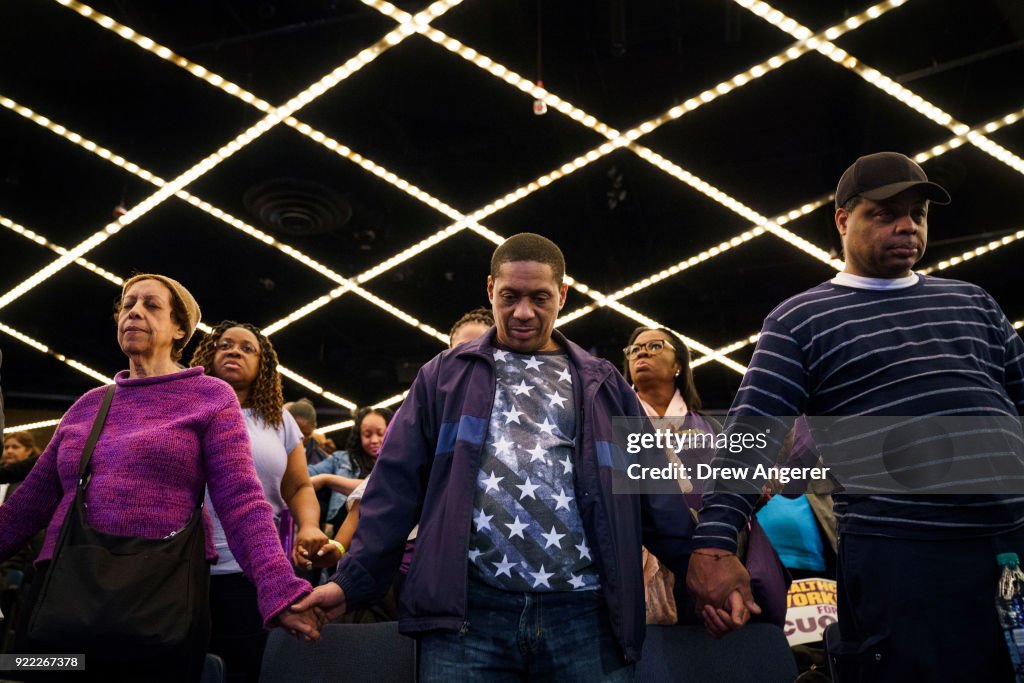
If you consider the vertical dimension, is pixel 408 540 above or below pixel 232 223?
below

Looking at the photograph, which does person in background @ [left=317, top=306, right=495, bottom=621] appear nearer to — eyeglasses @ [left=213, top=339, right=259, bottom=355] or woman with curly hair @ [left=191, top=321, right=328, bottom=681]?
woman with curly hair @ [left=191, top=321, right=328, bottom=681]

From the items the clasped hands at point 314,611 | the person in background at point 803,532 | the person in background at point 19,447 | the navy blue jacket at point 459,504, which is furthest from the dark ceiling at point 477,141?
the clasped hands at point 314,611

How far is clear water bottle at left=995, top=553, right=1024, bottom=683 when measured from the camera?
4.99 ft

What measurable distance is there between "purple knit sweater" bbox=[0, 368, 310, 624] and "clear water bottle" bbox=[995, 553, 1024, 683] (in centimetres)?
154

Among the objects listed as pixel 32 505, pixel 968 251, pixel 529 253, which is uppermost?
pixel 968 251

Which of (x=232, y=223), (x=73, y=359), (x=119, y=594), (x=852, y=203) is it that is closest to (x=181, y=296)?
(x=119, y=594)

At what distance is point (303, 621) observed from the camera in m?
1.89

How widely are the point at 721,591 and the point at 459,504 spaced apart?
2.09 feet

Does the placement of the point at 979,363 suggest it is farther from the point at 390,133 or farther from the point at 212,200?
the point at 212,200

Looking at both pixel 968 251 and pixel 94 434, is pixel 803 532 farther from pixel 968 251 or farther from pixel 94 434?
pixel 968 251

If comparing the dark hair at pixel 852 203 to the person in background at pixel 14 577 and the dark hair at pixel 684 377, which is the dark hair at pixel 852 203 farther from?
the person in background at pixel 14 577

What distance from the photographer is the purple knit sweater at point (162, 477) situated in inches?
77.3

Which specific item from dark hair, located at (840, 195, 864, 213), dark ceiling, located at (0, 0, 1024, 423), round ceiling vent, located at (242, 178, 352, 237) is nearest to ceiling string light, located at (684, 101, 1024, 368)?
dark ceiling, located at (0, 0, 1024, 423)

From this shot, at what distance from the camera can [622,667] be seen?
1.80m
